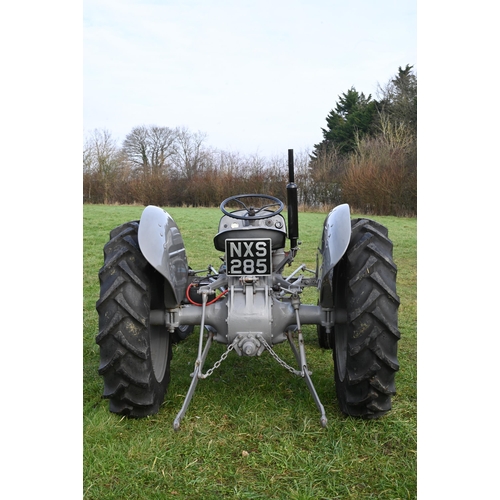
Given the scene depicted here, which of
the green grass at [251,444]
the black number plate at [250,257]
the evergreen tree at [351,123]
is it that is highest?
the evergreen tree at [351,123]

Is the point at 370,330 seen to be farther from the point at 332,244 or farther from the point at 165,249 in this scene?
the point at 165,249

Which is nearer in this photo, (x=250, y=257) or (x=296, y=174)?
(x=250, y=257)

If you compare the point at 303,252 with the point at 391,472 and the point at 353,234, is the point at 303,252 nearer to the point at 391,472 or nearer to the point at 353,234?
the point at 353,234

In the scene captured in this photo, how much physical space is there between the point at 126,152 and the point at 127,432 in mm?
6378

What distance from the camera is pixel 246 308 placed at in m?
3.24

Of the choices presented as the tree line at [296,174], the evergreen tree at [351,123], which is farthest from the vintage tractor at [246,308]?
the evergreen tree at [351,123]

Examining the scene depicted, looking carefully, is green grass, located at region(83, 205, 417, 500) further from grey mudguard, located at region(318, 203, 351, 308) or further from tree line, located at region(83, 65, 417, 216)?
tree line, located at region(83, 65, 417, 216)

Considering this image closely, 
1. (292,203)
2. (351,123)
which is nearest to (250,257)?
(292,203)

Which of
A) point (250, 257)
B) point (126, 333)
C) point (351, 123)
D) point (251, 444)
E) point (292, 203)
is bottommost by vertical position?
point (251, 444)

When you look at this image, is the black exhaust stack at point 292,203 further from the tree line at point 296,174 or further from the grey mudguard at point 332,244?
the tree line at point 296,174

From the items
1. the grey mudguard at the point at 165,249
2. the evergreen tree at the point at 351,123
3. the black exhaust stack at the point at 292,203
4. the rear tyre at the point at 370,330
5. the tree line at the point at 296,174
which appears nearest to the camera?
the rear tyre at the point at 370,330

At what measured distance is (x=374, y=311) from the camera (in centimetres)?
291

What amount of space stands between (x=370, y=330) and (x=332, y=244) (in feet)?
1.76

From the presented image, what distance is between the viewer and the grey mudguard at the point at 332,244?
299 centimetres
